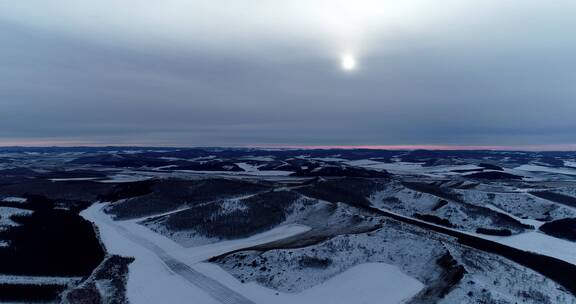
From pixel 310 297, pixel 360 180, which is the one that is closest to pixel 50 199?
pixel 360 180

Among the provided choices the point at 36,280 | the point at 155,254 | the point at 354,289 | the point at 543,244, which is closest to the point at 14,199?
the point at 36,280

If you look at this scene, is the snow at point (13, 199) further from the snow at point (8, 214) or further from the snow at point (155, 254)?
the snow at point (155, 254)

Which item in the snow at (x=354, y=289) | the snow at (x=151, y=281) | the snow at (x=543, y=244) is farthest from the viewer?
the snow at (x=543, y=244)

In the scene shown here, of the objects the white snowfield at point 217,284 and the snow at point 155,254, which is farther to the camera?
the snow at point 155,254

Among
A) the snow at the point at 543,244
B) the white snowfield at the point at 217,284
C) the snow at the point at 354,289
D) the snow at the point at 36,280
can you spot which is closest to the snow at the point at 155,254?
the white snowfield at the point at 217,284

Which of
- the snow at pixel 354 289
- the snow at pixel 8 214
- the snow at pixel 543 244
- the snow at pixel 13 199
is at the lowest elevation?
the snow at pixel 13 199

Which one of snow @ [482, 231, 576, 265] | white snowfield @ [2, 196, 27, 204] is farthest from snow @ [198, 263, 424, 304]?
white snowfield @ [2, 196, 27, 204]

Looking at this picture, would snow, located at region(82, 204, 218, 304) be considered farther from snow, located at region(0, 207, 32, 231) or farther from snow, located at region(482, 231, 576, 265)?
snow, located at region(482, 231, 576, 265)

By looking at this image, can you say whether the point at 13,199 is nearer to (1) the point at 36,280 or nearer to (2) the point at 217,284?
(1) the point at 36,280

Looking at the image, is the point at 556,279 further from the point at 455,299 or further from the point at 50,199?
the point at 50,199
